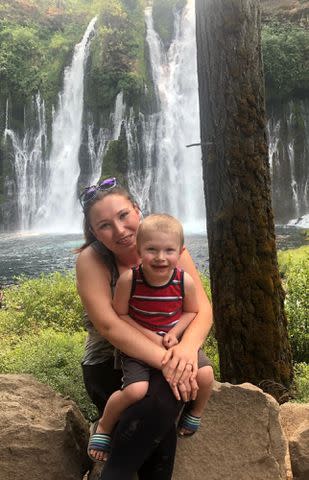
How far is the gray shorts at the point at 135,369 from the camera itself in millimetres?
1986

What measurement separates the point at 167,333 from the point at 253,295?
1.44 m

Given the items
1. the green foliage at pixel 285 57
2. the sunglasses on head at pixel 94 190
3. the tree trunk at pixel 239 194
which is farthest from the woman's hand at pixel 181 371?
the green foliage at pixel 285 57

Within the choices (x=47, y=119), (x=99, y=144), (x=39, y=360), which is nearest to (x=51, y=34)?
(x=47, y=119)

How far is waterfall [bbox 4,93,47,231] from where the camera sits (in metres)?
19.4

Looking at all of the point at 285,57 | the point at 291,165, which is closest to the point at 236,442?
the point at 291,165

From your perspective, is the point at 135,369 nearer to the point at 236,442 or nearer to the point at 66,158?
the point at 236,442

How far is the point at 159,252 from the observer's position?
2.03 meters

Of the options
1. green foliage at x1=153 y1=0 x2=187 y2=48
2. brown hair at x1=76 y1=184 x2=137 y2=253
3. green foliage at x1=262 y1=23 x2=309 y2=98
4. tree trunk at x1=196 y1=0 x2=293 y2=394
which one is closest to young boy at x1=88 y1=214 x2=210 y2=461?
brown hair at x1=76 y1=184 x2=137 y2=253

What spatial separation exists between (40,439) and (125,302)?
0.92 meters

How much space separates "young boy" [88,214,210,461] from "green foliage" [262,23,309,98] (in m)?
17.0

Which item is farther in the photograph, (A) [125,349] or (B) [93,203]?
(B) [93,203]

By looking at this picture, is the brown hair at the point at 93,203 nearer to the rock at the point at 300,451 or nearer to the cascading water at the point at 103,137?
the rock at the point at 300,451

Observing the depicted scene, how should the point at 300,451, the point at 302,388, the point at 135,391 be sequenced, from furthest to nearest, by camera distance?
1. the point at 302,388
2. the point at 300,451
3. the point at 135,391

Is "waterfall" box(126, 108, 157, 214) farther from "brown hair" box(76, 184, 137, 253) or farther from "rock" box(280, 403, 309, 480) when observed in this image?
"brown hair" box(76, 184, 137, 253)
